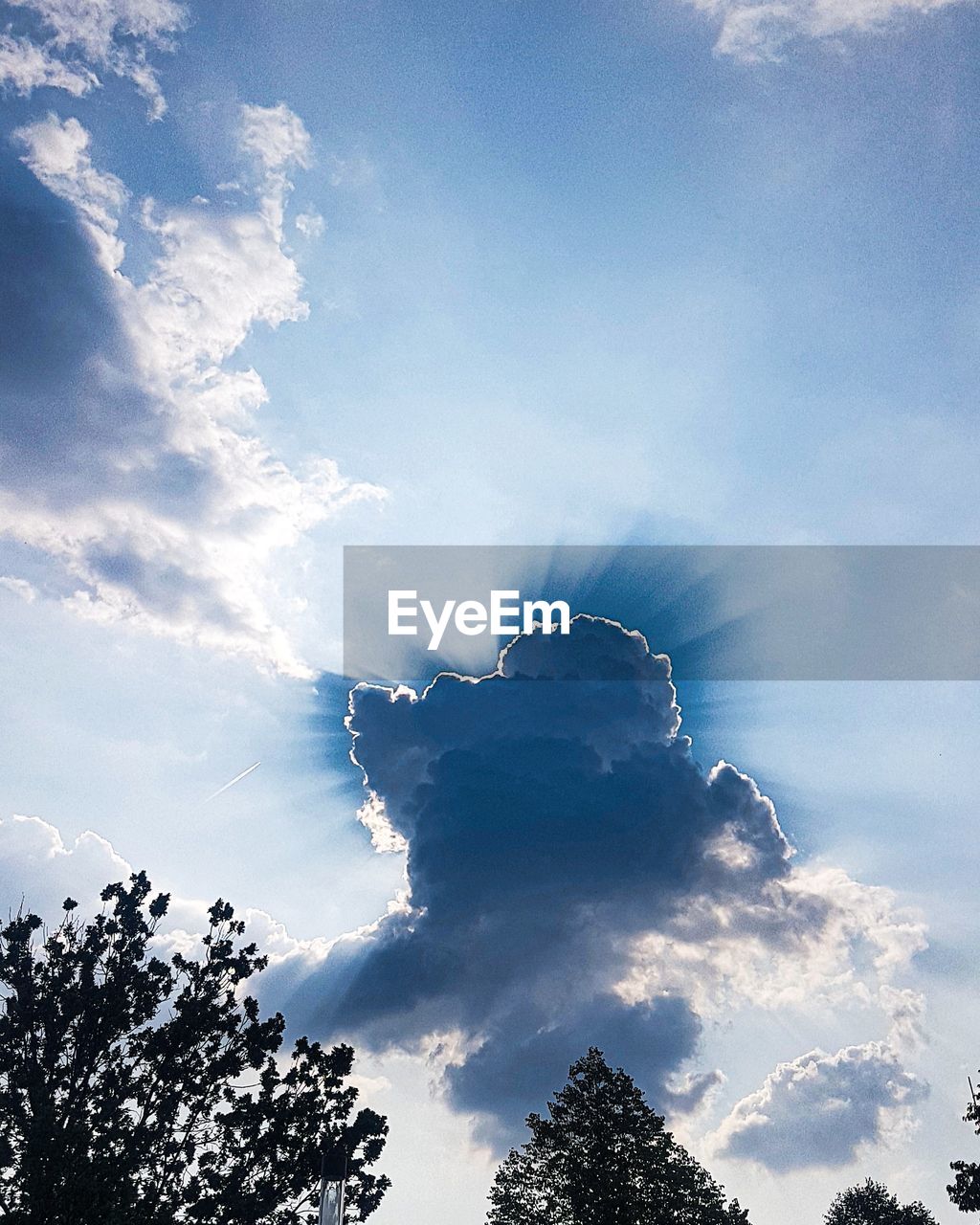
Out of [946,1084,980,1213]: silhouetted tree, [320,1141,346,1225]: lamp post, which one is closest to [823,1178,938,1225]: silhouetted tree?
[946,1084,980,1213]: silhouetted tree

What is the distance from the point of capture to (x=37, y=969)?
30.7 m

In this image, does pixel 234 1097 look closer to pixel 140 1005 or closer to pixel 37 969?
pixel 140 1005

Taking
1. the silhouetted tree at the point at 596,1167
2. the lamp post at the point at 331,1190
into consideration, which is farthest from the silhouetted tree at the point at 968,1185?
the lamp post at the point at 331,1190

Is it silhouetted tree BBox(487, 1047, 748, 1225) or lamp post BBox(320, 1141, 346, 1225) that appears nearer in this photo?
lamp post BBox(320, 1141, 346, 1225)

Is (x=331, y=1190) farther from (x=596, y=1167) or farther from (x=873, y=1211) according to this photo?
(x=873, y=1211)

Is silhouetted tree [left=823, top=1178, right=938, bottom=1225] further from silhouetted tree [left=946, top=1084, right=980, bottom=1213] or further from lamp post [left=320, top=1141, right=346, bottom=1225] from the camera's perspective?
lamp post [left=320, top=1141, right=346, bottom=1225]

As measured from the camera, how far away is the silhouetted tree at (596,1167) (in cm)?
4141

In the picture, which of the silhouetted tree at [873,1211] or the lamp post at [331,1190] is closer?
the lamp post at [331,1190]

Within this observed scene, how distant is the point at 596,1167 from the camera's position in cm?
4278

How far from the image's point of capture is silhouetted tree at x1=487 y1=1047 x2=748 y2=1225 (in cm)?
4141

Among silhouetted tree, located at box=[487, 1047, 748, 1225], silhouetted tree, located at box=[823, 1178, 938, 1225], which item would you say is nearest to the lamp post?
silhouetted tree, located at box=[487, 1047, 748, 1225]

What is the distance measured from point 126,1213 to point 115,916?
11.6 metres

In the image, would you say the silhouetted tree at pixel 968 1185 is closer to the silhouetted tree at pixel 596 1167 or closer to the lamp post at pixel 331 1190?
the silhouetted tree at pixel 596 1167

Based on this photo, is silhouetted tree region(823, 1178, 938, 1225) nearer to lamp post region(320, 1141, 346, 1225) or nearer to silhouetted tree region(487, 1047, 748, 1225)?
silhouetted tree region(487, 1047, 748, 1225)
